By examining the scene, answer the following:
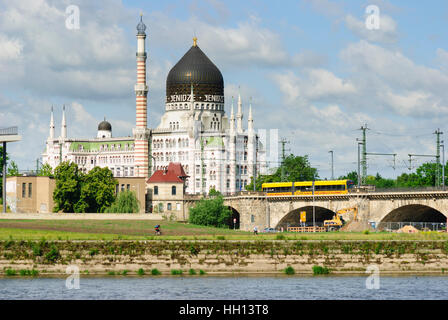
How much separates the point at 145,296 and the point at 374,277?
54.5 ft

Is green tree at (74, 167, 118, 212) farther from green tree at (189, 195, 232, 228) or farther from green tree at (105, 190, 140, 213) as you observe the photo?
green tree at (189, 195, 232, 228)

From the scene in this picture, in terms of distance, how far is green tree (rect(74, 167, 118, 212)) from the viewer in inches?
5113

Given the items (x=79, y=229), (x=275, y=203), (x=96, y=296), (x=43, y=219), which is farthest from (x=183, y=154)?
(x=96, y=296)

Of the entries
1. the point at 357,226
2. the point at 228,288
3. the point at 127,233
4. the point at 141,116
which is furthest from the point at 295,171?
the point at 228,288

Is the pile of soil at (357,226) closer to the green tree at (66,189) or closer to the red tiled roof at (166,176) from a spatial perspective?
the red tiled roof at (166,176)

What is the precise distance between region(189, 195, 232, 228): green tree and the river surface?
52075 mm

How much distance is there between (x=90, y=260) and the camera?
227 feet

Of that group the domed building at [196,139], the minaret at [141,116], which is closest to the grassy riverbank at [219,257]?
the minaret at [141,116]

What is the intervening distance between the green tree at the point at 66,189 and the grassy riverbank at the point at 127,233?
68.6ft

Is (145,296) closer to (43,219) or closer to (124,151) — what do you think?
(43,219)

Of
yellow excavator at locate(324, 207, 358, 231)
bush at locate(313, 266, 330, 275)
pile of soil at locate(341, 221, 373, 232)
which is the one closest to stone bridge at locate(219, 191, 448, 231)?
yellow excavator at locate(324, 207, 358, 231)

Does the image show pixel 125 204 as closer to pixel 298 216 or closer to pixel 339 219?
pixel 298 216

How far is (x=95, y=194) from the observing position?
131250 millimetres

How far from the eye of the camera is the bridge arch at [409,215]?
359ft
